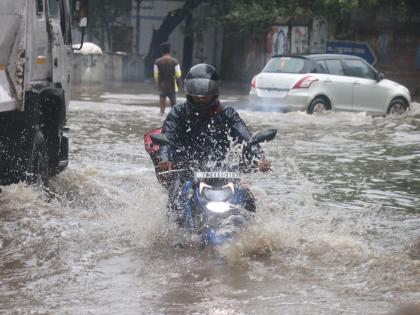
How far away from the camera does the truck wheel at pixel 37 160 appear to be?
9.20 meters

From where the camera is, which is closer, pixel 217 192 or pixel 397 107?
pixel 217 192

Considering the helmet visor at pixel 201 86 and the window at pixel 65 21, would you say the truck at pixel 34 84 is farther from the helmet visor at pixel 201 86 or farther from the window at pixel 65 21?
the helmet visor at pixel 201 86

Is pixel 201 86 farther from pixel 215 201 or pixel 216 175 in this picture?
pixel 215 201

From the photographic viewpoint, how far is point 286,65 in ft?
64.5

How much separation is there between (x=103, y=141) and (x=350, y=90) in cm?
695

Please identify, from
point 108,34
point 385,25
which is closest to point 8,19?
point 385,25

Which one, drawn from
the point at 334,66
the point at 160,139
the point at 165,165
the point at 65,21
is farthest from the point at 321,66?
the point at 160,139

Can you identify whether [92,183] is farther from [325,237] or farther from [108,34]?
[108,34]

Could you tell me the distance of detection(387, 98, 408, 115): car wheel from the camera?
20562 millimetres

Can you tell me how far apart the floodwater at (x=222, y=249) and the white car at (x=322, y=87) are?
625 centimetres

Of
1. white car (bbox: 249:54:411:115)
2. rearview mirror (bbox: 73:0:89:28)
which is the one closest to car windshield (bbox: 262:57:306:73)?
white car (bbox: 249:54:411:115)

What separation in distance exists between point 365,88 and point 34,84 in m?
12.5

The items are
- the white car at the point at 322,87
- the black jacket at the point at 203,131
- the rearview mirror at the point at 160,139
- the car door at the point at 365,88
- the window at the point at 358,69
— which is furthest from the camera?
the window at the point at 358,69

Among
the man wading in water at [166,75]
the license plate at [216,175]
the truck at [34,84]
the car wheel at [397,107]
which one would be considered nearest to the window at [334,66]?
the car wheel at [397,107]
